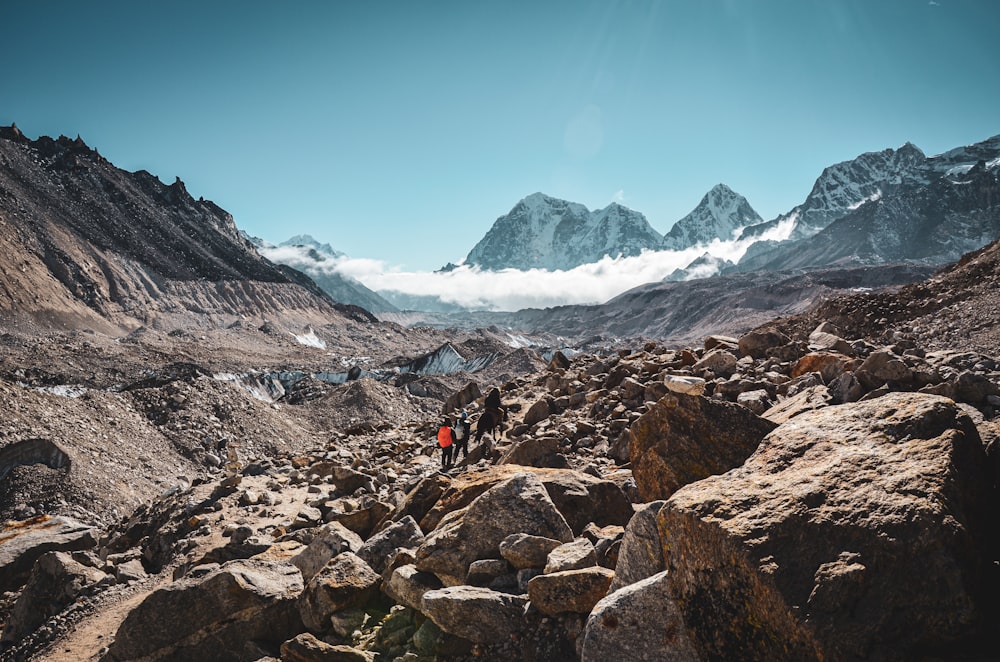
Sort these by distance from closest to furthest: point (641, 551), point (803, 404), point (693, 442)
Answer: point (641, 551), point (693, 442), point (803, 404)

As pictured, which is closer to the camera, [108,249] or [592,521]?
[592,521]

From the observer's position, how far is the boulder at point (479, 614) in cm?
397

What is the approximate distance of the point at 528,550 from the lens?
4.44 m

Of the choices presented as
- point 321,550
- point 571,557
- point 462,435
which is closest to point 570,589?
point 571,557

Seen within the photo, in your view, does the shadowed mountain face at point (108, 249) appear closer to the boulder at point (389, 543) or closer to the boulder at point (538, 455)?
the boulder at point (538, 455)

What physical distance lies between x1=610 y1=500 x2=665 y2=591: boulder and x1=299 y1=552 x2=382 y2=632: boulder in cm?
267

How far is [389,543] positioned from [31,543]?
864 centimetres

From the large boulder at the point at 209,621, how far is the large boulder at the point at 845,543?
4160 millimetres

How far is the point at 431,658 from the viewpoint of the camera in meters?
4.20

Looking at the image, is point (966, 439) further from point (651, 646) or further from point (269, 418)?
point (269, 418)

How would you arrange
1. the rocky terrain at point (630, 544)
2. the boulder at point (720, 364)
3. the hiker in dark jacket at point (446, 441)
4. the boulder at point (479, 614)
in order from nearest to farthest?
the rocky terrain at point (630, 544) → the boulder at point (479, 614) → the boulder at point (720, 364) → the hiker in dark jacket at point (446, 441)

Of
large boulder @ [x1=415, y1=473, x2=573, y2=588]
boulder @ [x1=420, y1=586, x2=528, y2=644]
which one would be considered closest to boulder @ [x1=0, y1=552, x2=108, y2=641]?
large boulder @ [x1=415, y1=473, x2=573, y2=588]

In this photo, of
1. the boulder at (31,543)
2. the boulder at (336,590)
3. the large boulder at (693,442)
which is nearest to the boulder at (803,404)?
the large boulder at (693,442)

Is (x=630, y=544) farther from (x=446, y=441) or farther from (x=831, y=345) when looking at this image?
(x=446, y=441)
